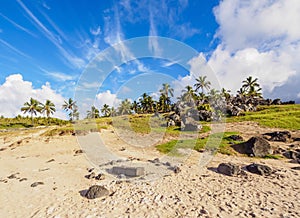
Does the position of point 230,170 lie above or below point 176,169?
below

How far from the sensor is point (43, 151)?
24875mm

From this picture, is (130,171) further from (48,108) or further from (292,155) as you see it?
(48,108)

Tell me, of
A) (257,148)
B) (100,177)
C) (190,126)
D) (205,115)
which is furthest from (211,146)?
(205,115)

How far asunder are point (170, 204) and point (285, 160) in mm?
13347

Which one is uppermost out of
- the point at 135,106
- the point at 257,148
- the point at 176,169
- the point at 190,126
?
the point at 135,106

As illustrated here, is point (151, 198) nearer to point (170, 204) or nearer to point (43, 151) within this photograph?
point (170, 204)

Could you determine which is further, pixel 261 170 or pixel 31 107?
pixel 31 107

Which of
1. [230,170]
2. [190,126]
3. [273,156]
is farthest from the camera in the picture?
[190,126]

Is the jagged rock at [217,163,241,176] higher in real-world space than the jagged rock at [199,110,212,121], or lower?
lower

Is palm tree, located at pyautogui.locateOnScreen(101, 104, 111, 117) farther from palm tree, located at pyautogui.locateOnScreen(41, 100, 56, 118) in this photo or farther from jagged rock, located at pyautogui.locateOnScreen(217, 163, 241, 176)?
jagged rock, located at pyautogui.locateOnScreen(217, 163, 241, 176)

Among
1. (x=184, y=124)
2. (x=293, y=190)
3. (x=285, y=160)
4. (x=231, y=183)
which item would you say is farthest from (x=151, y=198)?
(x=184, y=124)

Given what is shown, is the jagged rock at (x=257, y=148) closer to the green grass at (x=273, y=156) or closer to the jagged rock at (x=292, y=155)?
the green grass at (x=273, y=156)

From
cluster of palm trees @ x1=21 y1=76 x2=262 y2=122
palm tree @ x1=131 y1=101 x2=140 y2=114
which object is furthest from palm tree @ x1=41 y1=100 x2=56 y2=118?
palm tree @ x1=131 y1=101 x2=140 y2=114

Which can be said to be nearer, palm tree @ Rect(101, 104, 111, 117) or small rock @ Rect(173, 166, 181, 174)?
small rock @ Rect(173, 166, 181, 174)
